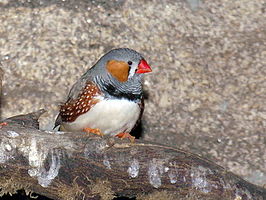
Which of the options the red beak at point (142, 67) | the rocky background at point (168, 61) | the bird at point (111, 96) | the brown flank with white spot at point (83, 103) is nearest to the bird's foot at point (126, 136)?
the bird at point (111, 96)

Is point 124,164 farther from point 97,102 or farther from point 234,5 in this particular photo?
point 234,5

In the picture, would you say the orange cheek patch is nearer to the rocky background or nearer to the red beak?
the red beak

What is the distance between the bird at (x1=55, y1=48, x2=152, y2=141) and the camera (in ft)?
17.3

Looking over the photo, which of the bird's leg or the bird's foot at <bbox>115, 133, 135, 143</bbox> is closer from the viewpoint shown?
the bird's foot at <bbox>115, 133, 135, 143</bbox>

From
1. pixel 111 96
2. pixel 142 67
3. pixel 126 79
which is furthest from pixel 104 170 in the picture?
pixel 142 67

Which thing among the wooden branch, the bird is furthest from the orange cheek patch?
the wooden branch

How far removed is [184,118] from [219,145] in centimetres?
40

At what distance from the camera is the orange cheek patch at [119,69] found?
5332mm

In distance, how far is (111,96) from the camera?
527 cm

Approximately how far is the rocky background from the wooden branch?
138 cm

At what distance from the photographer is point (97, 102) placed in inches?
207

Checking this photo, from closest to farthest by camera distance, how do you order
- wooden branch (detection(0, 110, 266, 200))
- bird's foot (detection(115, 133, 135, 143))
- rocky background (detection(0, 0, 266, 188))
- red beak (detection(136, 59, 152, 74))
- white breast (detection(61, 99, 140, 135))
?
1. wooden branch (detection(0, 110, 266, 200))
2. bird's foot (detection(115, 133, 135, 143))
3. white breast (detection(61, 99, 140, 135))
4. red beak (detection(136, 59, 152, 74))
5. rocky background (detection(0, 0, 266, 188))

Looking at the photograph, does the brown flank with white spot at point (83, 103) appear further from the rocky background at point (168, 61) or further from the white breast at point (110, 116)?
the rocky background at point (168, 61)

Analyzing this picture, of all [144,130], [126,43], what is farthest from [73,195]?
[126,43]
